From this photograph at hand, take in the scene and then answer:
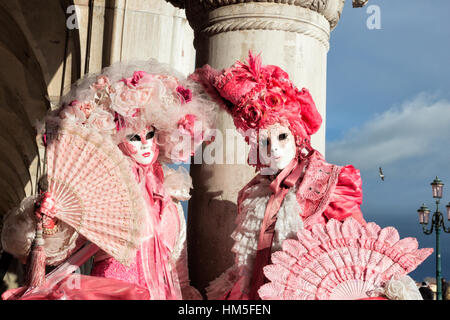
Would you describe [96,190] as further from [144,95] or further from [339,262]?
[339,262]

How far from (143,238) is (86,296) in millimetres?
567

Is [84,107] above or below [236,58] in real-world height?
below

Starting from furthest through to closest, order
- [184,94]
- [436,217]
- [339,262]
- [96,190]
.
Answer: [436,217] → [184,94] → [96,190] → [339,262]

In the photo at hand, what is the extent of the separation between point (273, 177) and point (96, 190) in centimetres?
93

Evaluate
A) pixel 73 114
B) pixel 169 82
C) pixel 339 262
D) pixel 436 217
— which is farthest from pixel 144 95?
pixel 436 217

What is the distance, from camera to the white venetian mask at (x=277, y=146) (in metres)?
3.67

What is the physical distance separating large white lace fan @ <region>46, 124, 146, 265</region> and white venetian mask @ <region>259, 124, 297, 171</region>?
702 millimetres

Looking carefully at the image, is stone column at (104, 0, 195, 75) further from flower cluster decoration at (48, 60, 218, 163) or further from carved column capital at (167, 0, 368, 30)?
flower cluster decoration at (48, 60, 218, 163)

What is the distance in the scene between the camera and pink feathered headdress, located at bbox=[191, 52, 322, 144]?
364 cm

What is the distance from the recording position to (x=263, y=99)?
363 centimetres

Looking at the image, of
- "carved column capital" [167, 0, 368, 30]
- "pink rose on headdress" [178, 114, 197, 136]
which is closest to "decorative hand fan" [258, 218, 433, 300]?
"pink rose on headdress" [178, 114, 197, 136]

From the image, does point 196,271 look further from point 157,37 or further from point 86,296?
point 157,37
